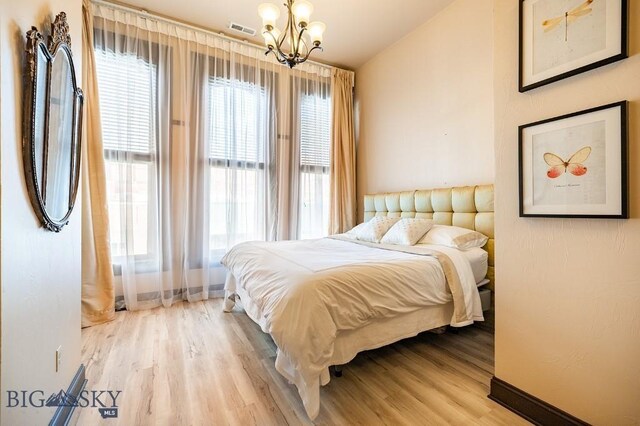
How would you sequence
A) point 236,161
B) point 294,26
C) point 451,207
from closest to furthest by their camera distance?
1. point 294,26
2. point 451,207
3. point 236,161

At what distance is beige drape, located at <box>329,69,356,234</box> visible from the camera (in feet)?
14.0

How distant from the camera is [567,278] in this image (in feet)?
4.38

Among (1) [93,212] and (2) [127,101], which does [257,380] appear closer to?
(1) [93,212]

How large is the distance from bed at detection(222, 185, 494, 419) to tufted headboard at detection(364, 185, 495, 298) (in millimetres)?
10

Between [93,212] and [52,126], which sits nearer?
[52,126]

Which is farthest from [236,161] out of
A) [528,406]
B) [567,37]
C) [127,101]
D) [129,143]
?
[528,406]

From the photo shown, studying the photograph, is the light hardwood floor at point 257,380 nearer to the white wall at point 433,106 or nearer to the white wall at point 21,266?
the white wall at point 21,266

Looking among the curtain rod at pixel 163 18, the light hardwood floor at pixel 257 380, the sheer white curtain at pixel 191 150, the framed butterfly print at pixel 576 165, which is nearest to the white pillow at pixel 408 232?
the light hardwood floor at pixel 257 380

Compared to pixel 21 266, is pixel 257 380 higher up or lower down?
lower down

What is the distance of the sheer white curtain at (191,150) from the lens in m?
3.01

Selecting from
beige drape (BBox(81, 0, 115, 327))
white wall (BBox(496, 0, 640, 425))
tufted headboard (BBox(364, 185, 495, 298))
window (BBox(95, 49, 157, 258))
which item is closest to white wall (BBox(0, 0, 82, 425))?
beige drape (BBox(81, 0, 115, 327))

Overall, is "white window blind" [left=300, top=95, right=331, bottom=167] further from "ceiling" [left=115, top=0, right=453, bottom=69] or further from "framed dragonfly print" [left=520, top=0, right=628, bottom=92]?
"framed dragonfly print" [left=520, top=0, right=628, bottom=92]

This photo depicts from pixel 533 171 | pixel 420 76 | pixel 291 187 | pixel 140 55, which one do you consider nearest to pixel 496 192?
pixel 533 171

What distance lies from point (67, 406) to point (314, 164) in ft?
11.3
